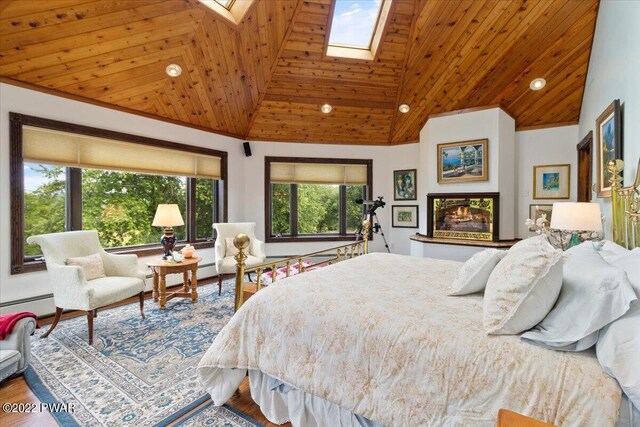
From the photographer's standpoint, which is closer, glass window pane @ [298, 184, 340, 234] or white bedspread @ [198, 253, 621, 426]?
white bedspread @ [198, 253, 621, 426]

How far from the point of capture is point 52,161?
327 cm

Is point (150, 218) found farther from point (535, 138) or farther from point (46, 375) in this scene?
point (535, 138)

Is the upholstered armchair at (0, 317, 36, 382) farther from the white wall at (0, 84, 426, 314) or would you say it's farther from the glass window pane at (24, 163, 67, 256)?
the glass window pane at (24, 163, 67, 256)

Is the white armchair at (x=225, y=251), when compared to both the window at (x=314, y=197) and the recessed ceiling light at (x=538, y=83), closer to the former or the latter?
the window at (x=314, y=197)

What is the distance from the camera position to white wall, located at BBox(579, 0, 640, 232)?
6.93ft

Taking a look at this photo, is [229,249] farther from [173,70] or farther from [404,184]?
[404,184]

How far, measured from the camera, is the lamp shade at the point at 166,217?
347 cm

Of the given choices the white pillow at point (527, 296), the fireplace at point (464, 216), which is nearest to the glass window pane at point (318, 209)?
the fireplace at point (464, 216)

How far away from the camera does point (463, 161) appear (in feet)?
15.3

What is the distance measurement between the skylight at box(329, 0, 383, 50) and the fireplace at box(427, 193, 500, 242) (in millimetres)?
2589

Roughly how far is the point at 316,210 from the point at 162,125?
2.94 meters

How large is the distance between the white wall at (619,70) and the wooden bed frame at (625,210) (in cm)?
20

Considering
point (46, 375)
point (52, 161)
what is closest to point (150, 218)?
point (52, 161)

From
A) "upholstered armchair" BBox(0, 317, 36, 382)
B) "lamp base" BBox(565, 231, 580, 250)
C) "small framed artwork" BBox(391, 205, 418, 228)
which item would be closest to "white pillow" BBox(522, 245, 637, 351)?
"lamp base" BBox(565, 231, 580, 250)
